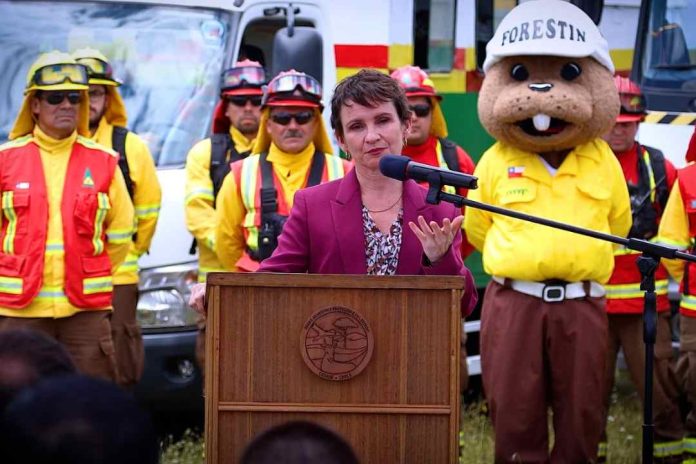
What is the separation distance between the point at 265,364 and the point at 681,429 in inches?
177

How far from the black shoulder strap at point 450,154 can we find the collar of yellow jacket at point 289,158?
3.76 ft

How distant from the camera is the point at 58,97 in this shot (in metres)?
7.55

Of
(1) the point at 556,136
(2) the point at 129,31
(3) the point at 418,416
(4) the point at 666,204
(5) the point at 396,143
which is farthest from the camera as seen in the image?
(2) the point at 129,31

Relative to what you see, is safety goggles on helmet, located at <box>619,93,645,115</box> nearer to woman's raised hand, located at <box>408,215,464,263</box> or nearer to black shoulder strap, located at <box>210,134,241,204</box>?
black shoulder strap, located at <box>210,134,241,204</box>

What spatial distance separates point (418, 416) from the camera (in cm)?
418

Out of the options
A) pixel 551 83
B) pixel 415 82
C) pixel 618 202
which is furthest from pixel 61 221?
pixel 618 202

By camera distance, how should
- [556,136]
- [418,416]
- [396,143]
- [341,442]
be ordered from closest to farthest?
[341,442]
[418,416]
[396,143]
[556,136]

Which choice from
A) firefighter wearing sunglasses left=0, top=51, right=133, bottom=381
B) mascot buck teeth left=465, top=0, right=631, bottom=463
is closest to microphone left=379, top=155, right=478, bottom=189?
mascot buck teeth left=465, top=0, right=631, bottom=463

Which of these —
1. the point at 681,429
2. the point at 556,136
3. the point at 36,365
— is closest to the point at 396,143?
the point at 36,365

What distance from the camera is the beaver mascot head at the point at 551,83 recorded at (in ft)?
22.4

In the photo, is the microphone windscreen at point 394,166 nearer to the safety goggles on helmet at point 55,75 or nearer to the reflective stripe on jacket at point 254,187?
the reflective stripe on jacket at point 254,187

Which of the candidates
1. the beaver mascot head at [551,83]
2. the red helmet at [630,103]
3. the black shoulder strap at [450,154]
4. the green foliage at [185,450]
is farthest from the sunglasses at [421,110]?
the green foliage at [185,450]

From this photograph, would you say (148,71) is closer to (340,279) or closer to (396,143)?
(396,143)

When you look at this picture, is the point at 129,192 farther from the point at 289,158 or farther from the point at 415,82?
the point at 415,82
